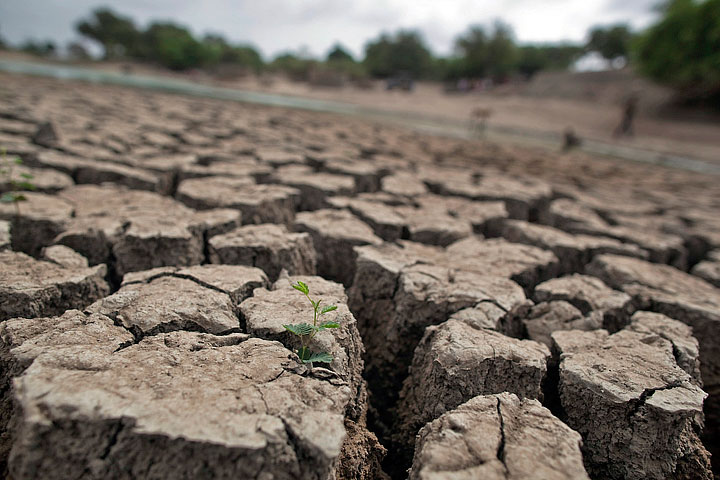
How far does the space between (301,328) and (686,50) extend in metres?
18.8

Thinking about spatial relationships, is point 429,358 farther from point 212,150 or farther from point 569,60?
point 569,60

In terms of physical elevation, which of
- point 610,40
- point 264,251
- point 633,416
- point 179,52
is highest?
point 610,40

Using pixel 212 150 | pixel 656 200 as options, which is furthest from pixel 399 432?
pixel 656 200

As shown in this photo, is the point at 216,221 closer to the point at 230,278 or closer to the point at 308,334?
the point at 230,278

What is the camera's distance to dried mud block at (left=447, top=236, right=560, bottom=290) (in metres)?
1.67

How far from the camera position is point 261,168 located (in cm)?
272

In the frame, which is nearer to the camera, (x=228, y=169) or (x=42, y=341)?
(x=42, y=341)

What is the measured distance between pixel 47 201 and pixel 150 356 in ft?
4.33

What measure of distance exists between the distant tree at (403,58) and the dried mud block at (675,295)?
1248 inches

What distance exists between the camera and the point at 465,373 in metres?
1.05

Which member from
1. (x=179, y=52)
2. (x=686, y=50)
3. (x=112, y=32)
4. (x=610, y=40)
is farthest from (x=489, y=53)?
(x=112, y=32)

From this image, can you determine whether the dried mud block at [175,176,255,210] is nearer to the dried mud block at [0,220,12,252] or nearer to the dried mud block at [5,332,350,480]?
the dried mud block at [0,220,12,252]

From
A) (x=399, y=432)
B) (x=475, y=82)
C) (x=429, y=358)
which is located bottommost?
(x=399, y=432)

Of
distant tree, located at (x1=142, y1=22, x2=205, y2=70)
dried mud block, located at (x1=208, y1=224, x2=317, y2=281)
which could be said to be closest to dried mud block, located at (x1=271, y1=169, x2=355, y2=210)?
dried mud block, located at (x1=208, y1=224, x2=317, y2=281)
